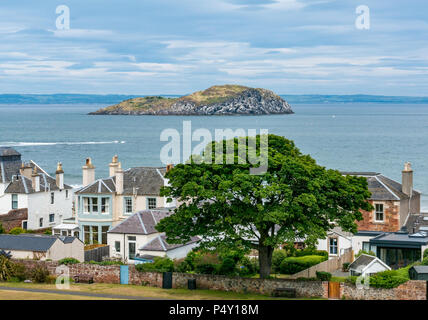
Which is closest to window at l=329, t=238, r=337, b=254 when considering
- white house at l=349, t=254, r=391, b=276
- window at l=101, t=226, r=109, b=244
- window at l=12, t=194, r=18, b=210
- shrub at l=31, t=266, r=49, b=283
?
white house at l=349, t=254, r=391, b=276

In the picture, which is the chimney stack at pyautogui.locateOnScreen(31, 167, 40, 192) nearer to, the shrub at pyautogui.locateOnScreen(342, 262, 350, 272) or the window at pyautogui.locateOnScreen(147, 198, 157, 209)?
the window at pyautogui.locateOnScreen(147, 198, 157, 209)

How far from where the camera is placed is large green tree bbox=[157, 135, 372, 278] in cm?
3947

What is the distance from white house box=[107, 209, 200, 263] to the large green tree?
29.4 ft

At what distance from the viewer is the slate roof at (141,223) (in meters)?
52.7

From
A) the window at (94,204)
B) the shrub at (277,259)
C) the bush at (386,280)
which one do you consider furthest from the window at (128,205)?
the bush at (386,280)

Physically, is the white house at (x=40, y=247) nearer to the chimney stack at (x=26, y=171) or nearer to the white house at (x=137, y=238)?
the white house at (x=137, y=238)

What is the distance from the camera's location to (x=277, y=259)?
49281 millimetres

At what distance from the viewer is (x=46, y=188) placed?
220ft

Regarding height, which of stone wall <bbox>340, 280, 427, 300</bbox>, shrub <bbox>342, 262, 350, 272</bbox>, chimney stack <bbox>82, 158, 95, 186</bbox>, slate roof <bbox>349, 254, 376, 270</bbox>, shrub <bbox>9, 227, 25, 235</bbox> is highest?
chimney stack <bbox>82, 158, 95, 186</bbox>

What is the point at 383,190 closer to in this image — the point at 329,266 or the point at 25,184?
the point at 329,266

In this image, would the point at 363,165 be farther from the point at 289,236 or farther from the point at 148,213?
the point at 289,236

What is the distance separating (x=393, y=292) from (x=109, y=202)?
28.8 metres

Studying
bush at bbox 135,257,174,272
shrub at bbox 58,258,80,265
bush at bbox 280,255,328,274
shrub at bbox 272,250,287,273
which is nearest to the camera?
bush at bbox 135,257,174,272

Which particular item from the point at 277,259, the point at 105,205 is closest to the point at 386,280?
the point at 277,259
